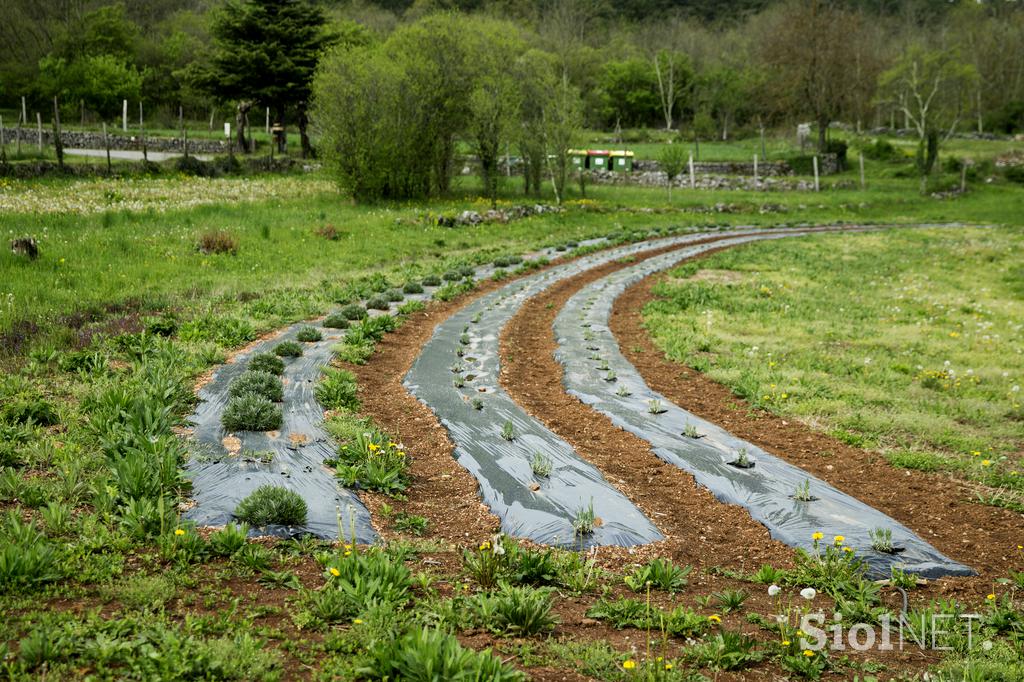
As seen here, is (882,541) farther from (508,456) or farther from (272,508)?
(272,508)

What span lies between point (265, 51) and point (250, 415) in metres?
39.7

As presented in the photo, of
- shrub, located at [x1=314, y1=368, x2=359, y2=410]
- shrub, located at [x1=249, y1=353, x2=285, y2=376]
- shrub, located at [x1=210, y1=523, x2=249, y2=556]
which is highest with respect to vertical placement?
shrub, located at [x1=249, y1=353, x2=285, y2=376]

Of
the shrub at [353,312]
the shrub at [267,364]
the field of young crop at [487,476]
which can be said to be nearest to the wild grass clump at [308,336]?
the field of young crop at [487,476]

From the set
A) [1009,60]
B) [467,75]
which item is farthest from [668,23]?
[467,75]

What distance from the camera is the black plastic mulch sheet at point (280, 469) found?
594cm

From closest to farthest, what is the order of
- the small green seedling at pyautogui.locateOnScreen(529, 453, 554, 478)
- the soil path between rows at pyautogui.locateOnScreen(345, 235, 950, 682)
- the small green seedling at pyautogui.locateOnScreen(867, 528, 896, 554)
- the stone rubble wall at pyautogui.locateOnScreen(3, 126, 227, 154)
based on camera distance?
the soil path between rows at pyautogui.locateOnScreen(345, 235, 950, 682) → the small green seedling at pyautogui.locateOnScreen(867, 528, 896, 554) → the small green seedling at pyautogui.locateOnScreen(529, 453, 554, 478) → the stone rubble wall at pyautogui.locateOnScreen(3, 126, 227, 154)

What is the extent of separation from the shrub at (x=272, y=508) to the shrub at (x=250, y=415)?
1876 mm

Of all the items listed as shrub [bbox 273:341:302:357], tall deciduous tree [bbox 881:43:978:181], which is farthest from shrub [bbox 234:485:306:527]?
tall deciduous tree [bbox 881:43:978:181]

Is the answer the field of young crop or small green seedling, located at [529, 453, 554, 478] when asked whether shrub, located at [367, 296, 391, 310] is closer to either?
the field of young crop

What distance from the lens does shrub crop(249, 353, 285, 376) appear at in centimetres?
967

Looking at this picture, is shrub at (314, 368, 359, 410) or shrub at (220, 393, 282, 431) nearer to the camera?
shrub at (220, 393, 282, 431)

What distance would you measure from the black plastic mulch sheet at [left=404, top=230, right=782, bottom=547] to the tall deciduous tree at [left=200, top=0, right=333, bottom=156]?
3480 centimetres

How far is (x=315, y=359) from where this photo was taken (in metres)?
10.7

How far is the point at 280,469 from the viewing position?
6.80 m
